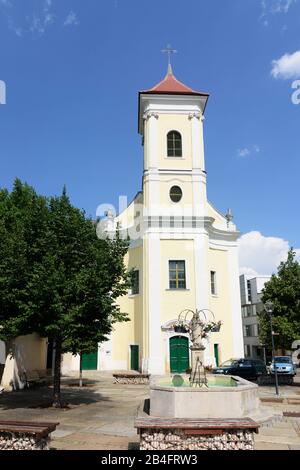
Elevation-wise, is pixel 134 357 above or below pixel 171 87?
below

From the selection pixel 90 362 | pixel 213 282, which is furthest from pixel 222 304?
pixel 90 362

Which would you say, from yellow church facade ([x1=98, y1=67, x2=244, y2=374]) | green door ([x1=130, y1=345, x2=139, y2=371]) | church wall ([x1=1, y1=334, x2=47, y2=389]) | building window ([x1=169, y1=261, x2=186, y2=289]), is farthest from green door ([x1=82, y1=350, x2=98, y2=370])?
building window ([x1=169, y1=261, x2=186, y2=289])

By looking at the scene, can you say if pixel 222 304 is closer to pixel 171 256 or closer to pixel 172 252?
pixel 171 256

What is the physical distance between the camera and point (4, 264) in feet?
50.6

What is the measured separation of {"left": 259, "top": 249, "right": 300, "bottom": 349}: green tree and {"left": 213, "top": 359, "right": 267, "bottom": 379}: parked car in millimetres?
2804

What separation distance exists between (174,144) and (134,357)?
1639 cm

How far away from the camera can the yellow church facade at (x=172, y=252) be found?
28.4m

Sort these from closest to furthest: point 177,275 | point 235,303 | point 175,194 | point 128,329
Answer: point 177,275 → point 175,194 → point 128,329 → point 235,303

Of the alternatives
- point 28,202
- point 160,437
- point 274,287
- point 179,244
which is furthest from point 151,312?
point 160,437

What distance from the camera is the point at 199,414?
36.4 ft

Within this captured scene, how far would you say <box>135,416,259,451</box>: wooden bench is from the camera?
26.4ft

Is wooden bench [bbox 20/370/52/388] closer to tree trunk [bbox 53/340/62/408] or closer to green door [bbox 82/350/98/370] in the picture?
green door [bbox 82/350/98/370]
